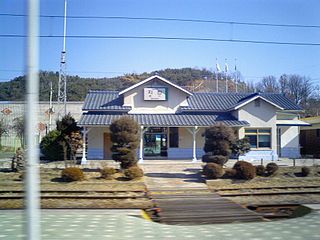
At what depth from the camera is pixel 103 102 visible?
3050 centimetres

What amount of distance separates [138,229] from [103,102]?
24091 mm

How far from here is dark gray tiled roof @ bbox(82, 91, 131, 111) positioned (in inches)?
1153

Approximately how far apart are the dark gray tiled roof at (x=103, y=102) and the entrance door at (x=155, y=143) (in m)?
3.11

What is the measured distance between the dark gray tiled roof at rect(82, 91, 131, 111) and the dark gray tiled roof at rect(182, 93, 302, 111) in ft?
19.8

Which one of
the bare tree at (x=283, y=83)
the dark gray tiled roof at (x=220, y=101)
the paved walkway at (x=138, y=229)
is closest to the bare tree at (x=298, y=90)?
the bare tree at (x=283, y=83)

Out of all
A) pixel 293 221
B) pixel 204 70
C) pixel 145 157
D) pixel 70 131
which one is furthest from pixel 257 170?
pixel 204 70

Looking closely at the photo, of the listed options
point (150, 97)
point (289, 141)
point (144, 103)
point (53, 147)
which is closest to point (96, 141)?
point (53, 147)

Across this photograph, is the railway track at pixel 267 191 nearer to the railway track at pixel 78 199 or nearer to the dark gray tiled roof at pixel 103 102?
the railway track at pixel 78 199

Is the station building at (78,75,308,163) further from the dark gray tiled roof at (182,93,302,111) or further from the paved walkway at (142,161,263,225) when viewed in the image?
the paved walkway at (142,161,263,225)

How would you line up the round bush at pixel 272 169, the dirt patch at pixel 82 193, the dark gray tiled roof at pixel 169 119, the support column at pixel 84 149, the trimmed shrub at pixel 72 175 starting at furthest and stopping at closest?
the dark gray tiled roof at pixel 169 119, the support column at pixel 84 149, the round bush at pixel 272 169, the trimmed shrub at pixel 72 175, the dirt patch at pixel 82 193

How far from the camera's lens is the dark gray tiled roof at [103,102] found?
96.1 feet

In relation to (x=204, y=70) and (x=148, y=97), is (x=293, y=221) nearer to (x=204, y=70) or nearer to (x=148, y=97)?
(x=148, y=97)

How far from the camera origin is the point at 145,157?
29125 millimetres

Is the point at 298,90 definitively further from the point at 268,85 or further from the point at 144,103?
the point at 144,103
